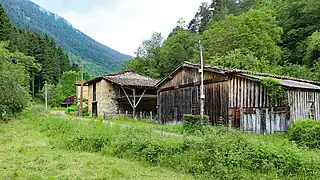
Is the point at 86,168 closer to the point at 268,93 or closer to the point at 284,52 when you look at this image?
the point at 268,93

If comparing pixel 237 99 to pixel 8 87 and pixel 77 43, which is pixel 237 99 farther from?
pixel 77 43

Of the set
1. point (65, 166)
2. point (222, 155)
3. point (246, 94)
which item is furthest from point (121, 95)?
point (222, 155)

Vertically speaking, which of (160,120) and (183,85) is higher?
(183,85)

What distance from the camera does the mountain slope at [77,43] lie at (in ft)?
431

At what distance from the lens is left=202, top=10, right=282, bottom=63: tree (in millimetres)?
40500

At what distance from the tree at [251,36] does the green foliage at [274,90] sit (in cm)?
2312

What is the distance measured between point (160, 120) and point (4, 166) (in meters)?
16.8

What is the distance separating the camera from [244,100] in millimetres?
18984

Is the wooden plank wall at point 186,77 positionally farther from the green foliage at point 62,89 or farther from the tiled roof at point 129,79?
the green foliage at point 62,89

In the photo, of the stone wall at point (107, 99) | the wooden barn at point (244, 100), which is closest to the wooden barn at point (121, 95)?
the stone wall at point (107, 99)

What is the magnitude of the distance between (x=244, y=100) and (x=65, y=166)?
11680 mm

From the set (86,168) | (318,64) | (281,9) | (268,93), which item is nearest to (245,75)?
(268,93)

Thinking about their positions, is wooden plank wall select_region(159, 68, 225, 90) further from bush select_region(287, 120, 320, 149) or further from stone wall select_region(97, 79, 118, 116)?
stone wall select_region(97, 79, 118, 116)

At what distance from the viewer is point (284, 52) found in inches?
1721
